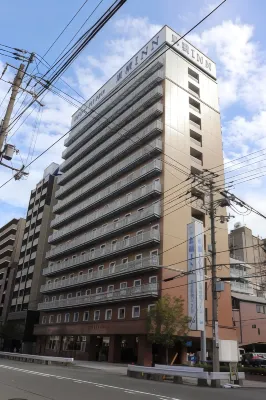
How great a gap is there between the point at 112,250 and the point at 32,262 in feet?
106

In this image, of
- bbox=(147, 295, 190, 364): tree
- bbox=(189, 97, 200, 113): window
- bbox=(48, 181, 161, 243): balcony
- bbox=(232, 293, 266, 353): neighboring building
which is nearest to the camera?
bbox=(147, 295, 190, 364): tree

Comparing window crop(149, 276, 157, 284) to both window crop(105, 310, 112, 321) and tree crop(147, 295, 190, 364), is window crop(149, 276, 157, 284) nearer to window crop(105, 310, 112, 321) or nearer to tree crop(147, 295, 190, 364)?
tree crop(147, 295, 190, 364)

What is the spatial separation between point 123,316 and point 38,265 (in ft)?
109

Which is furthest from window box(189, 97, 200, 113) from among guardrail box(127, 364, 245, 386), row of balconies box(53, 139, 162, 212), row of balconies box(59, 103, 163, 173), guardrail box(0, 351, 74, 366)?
guardrail box(127, 364, 245, 386)

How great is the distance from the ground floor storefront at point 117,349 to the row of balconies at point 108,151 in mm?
22913

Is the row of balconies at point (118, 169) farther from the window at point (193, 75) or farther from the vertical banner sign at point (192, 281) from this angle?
the window at point (193, 75)

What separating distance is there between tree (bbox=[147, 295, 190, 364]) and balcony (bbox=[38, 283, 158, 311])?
121 inches

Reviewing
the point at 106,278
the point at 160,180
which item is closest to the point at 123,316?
the point at 106,278

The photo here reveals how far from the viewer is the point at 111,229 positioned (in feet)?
144

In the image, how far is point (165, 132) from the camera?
42656mm

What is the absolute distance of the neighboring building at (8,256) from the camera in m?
74.7

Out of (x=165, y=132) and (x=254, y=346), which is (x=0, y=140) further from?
(x=254, y=346)

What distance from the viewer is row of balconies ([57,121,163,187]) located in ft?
143

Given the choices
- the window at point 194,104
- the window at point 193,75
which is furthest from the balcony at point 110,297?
the window at point 193,75
